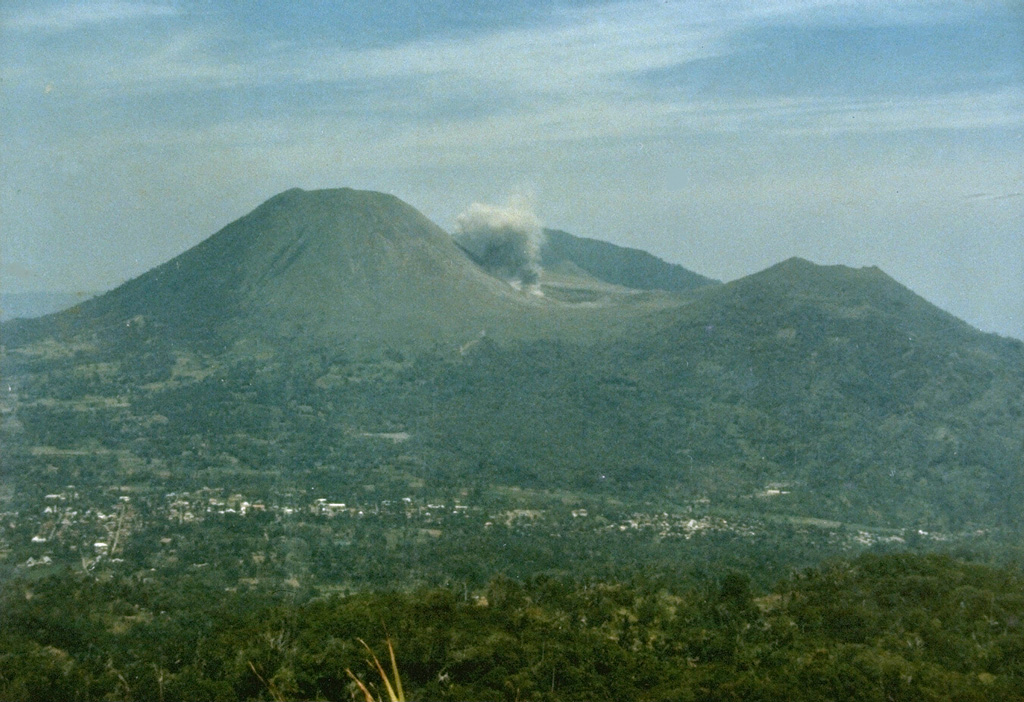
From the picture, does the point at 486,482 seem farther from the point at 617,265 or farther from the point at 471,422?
the point at 617,265

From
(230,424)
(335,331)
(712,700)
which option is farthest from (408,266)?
(712,700)

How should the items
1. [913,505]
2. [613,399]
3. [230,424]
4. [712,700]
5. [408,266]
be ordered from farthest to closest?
[408,266] < [613,399] < [230,424] < [913,505] < [712,700]

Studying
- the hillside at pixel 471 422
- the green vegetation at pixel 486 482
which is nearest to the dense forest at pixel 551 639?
the green vegetation at pixel 486 482

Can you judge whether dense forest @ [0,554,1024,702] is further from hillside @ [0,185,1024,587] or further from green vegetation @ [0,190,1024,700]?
hillside @ [0,185,1024,587]

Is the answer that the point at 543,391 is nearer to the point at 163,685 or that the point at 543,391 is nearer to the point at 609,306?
the point at 609,306

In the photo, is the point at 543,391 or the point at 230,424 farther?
the point at 543,391

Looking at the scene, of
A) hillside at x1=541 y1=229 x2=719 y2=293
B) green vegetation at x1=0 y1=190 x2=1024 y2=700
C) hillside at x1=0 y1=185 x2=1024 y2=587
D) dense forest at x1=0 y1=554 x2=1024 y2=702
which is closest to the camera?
dense forest at x1=0 y1=554 x2=1024 y2=702

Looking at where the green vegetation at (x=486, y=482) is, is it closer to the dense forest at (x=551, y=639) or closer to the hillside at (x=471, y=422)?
the dense forest at (x=551, y=639)

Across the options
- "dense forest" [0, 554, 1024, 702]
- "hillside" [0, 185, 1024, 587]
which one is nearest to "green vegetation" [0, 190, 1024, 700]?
"dense forest" [0, 554, 1024, 702]
